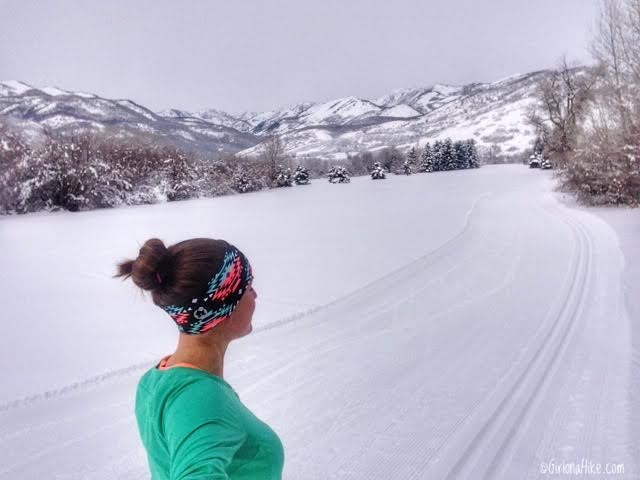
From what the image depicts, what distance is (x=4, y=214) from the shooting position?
57.7ft

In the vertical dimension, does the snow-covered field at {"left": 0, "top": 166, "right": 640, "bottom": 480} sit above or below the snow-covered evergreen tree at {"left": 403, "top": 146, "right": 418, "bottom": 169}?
below

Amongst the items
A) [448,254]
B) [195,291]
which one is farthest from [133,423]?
[448,254]

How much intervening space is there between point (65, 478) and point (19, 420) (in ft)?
2.72

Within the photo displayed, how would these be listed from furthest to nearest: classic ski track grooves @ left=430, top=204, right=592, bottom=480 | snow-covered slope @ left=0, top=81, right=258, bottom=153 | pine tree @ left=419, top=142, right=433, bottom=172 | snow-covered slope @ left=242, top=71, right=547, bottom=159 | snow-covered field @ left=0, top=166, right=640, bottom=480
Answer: snow-covered slope @ left=242, top=71, right=547, bottom=159 < snow-covered slope @ left=0, top=81, right=258, bottom=153 < pine tree @ left=419, top=142, right=433, bottom=172 < snow-covered field @ left=0, top=166, right=640, bottom=480 < classic ski track grooves @ left=430, top=204, right=592, bottom=480

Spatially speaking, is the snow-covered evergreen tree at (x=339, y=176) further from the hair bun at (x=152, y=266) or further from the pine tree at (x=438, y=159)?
the hair bun at (x=152, y=266)

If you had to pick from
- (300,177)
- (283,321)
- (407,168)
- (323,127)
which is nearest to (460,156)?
(407,168)

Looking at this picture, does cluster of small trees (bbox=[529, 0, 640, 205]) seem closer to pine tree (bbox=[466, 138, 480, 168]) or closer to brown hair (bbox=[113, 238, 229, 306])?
brown hair (bbox=[113, 238, 229, 306])

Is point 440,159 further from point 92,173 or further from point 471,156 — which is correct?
point 92,173

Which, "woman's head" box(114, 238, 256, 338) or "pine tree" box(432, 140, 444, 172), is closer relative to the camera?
"woman's head" box(114, 238, 256, 338)

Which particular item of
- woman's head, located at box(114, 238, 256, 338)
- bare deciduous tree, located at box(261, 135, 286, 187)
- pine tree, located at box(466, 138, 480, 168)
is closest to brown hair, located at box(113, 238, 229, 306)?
woman's head, located at box(114, 238, 256, 338)

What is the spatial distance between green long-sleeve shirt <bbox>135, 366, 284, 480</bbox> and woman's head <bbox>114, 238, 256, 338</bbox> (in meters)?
0.15

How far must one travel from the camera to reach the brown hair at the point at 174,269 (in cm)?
110

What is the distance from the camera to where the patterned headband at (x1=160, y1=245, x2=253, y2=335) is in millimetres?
1145

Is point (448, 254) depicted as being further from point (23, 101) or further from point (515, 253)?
point (23, 101)
